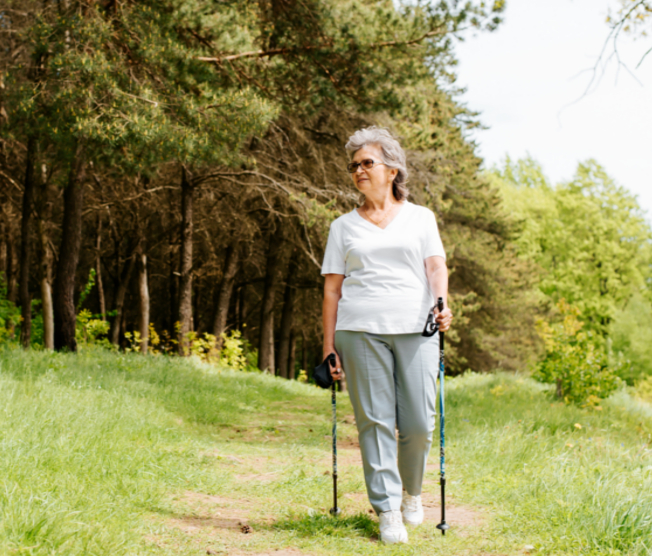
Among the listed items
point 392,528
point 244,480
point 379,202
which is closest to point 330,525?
point 392,528

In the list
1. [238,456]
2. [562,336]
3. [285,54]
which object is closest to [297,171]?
[285,54]

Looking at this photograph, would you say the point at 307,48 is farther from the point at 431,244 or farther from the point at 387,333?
the point at 387,333

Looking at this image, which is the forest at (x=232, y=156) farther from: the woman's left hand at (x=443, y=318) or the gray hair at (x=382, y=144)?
the woman's left hand at (x=443, y=318)

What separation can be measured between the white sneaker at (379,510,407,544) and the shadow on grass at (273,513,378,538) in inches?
5.9

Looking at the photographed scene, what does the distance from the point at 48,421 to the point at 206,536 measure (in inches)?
75.5

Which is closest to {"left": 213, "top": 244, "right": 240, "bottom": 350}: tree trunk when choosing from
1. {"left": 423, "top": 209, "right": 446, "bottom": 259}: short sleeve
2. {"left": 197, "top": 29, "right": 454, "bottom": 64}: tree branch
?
{"left": 197, "top": 29, "right": 454, "bottom": 64}: tree branch

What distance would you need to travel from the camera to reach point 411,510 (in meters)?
3.53

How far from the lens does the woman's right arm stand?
3.53 meters

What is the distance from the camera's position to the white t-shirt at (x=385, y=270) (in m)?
3.34

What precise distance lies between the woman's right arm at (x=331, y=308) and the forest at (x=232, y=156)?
4.37m

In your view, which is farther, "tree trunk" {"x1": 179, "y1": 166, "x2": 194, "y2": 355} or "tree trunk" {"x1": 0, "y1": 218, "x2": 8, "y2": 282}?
"tree trunk" {"x1": 0, "y1": 218, "x2": 8, "y2": 282}

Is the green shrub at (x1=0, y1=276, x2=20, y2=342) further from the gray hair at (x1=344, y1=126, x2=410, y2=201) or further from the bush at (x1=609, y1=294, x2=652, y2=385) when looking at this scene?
the bush at (x1=609, y1=294, x2=652, y2=385)

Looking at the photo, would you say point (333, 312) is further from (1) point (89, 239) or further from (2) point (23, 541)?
(1) point (89, 239)

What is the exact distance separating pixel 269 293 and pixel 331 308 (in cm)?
1548
